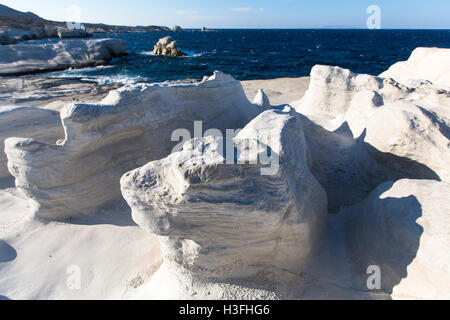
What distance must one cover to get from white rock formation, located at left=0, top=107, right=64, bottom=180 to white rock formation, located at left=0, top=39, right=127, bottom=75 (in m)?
14.8

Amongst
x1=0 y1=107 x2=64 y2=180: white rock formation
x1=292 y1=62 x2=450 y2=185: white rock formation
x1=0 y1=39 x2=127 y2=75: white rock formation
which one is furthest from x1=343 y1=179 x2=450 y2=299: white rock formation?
x1=0 y1=39 x2=127 y2=75: white rock formation

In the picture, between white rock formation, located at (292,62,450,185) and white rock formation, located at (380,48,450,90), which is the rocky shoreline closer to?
white rock formation, located at (292,62,450,185)

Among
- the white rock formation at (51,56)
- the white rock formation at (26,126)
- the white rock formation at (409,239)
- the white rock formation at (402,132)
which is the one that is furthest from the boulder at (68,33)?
the white rock formation at (409,239)

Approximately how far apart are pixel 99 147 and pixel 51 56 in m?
21.3

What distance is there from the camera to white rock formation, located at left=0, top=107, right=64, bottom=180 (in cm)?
455

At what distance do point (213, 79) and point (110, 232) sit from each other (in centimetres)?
268

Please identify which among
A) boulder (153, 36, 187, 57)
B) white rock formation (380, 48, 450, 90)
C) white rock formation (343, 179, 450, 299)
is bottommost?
white rock formation (343, 179, 450, 299)

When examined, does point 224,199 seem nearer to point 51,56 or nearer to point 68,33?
point 51,56

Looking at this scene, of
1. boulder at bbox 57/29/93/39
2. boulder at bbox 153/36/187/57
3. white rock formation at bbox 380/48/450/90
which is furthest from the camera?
boulder at bbox 57/29/93/39

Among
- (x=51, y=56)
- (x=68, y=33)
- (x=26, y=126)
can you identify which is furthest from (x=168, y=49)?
(x=26, y=126)

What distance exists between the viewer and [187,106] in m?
4.00

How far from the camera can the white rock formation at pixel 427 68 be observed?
6.44 metres
